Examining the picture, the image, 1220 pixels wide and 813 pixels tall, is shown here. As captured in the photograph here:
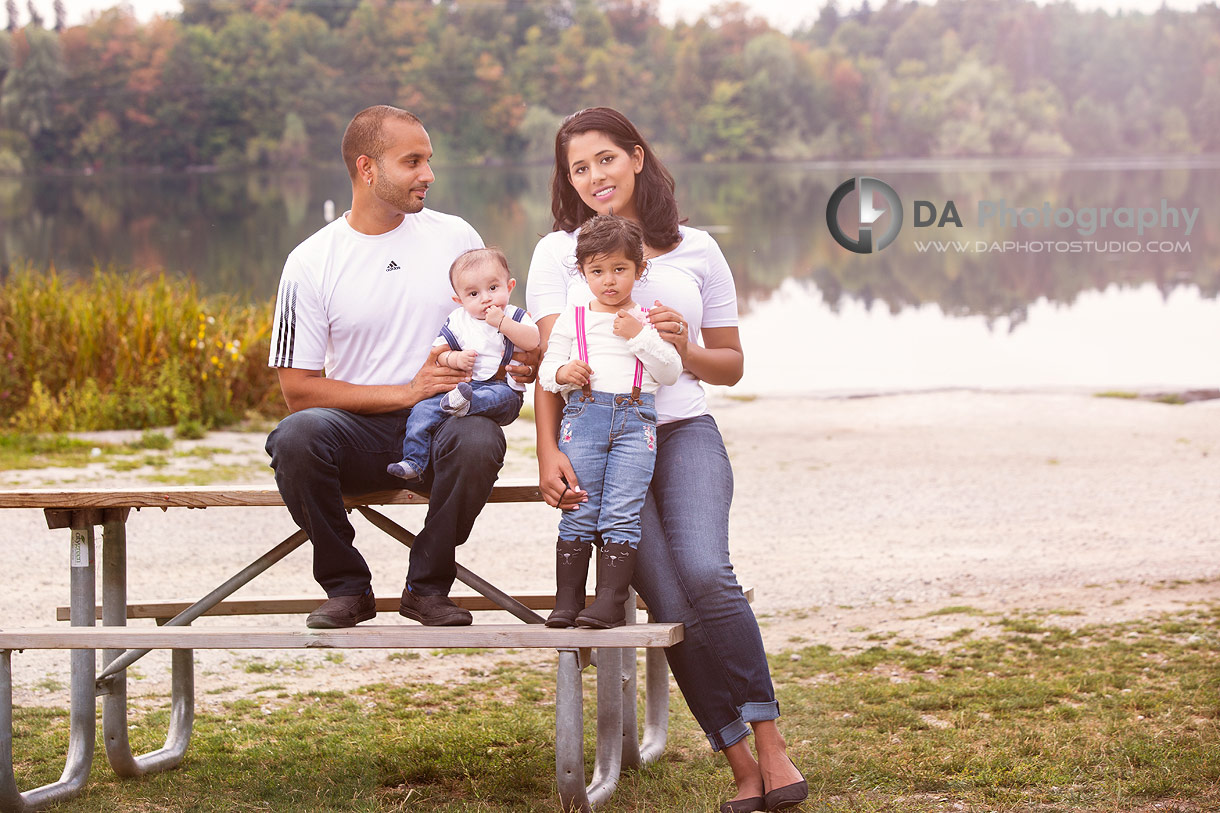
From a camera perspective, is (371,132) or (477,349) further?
(371,132)

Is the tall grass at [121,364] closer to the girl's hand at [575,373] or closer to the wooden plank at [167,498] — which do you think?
the wooden plank at [167,498]

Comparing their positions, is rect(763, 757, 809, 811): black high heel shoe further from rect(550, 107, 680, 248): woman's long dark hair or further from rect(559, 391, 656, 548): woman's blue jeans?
rect(550, 107, 680, 248): woman's long dark hair

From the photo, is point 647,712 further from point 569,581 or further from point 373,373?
point 373,373

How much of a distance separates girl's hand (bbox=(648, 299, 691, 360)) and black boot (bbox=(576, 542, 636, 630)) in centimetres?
43

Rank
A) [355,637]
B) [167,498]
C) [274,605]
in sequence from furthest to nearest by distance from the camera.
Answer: [274,605]
[167,498]
[355,637]

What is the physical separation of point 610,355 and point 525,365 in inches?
9.3

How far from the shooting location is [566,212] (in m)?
3.15

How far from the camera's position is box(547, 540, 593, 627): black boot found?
8.92ft

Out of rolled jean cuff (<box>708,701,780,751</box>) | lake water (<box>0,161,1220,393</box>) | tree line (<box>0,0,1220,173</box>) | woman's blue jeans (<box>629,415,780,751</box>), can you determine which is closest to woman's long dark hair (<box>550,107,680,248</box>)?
woman's blue jeans (<box>629,415,780,751</box>)

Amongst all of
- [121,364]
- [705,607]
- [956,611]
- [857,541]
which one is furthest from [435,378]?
[121,364]

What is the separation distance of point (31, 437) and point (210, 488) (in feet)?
21.3

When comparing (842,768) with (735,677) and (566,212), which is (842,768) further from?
(566,212)

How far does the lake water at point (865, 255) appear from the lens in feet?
58.0

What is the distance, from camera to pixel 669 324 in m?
2.83
